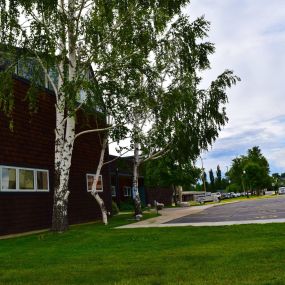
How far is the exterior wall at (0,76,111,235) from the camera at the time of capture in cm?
1728

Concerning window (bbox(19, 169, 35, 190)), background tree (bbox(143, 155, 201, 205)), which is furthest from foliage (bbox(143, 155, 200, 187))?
window (bbox(19, 169, 35, 190))

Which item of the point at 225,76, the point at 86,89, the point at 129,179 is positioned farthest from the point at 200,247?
the point at 129,179

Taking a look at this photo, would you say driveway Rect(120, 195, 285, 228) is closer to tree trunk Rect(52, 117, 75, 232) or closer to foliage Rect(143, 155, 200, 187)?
tree trunk Rect(52, 117, 75, 232)

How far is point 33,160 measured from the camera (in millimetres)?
19219

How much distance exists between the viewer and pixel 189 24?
22.1 m

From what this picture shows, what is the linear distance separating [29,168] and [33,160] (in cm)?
51

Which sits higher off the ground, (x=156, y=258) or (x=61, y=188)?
(x=61, y=188)

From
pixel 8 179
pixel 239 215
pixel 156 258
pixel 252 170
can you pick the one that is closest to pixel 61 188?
pixel 8 179

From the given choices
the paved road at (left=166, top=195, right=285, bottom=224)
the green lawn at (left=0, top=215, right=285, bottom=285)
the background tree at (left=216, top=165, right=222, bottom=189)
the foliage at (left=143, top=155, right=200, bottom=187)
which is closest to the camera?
the green lawn at (left=0, top=215, right=285, bottom=285)

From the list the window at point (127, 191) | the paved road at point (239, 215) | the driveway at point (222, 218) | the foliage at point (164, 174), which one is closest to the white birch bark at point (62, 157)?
the driveway at point (222, 218)

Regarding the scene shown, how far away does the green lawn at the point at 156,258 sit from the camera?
7037 millimetres

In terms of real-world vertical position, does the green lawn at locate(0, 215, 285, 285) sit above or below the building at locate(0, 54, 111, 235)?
below

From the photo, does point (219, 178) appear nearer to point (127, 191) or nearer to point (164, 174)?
point (164, 174)

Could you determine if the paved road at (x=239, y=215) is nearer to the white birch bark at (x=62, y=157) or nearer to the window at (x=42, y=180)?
the white birch bark at (x=62, y=157)
